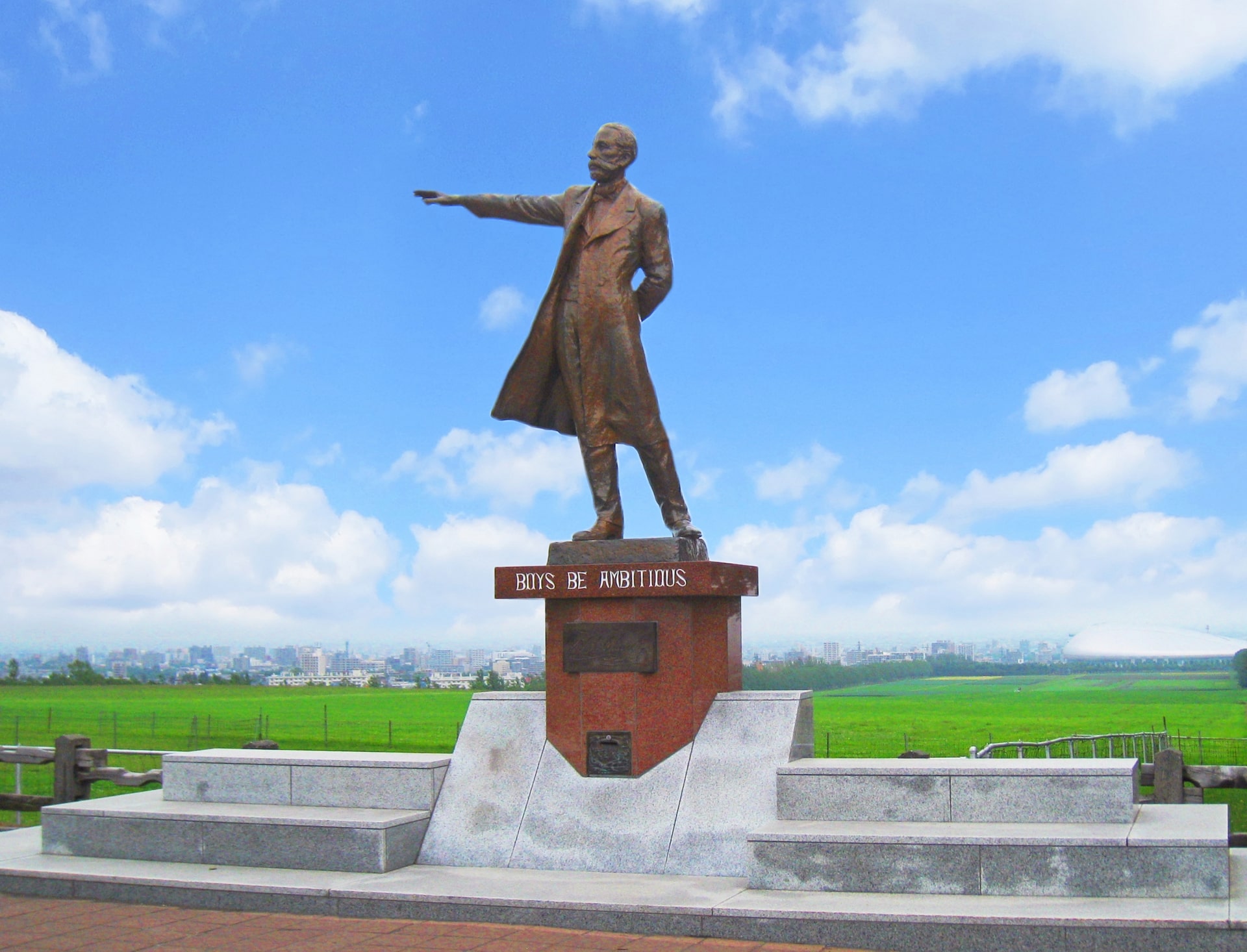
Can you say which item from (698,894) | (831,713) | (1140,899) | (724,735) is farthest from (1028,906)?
(831,713)

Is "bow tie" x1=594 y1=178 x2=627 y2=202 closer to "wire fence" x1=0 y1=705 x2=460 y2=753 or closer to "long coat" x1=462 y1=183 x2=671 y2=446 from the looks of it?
"long coat" x1=462 y1=183 x2=671 y2=446

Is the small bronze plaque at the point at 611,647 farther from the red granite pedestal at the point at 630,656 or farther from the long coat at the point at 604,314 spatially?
the long coat at the point at 604,314

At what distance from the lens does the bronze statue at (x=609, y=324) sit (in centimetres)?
846

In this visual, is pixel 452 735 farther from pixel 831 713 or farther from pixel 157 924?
pixel 157 924

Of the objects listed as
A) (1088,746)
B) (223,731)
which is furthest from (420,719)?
(1088,746)

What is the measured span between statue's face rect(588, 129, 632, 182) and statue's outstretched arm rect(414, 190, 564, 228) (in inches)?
16.2

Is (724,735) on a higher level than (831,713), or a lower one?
higher

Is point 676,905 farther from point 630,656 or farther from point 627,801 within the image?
point 630,656

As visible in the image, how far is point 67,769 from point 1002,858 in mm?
8561

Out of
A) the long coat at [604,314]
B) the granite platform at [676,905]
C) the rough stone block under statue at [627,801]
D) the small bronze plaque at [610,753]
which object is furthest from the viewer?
the long coat at [604,314]

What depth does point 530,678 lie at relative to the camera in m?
9.59

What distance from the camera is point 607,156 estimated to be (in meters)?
8.55

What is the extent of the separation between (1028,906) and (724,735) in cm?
232

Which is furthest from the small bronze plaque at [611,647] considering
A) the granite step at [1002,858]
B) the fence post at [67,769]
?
the fence post at [67,769]
